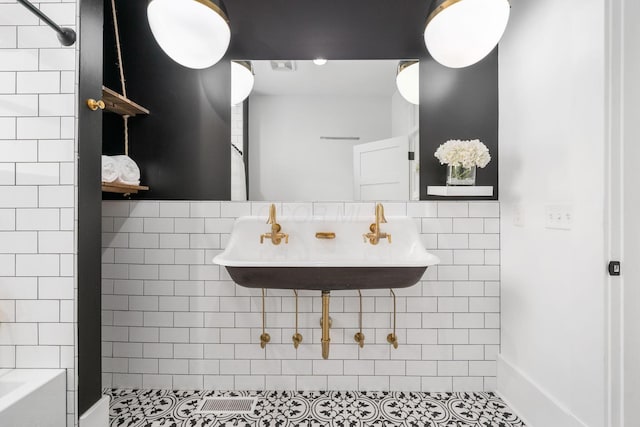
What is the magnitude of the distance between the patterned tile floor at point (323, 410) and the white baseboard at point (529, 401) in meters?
0.05

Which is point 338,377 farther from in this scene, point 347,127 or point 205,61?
point 205,61

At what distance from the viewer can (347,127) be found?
186 centimetres

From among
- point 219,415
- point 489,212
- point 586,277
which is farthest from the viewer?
point 489,212

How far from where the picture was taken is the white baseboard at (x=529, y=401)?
1.38 m

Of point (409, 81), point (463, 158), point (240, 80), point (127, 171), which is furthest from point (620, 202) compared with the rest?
point (127, 171)

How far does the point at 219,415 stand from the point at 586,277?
1.70 metres

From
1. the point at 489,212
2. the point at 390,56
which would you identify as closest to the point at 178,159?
the point at 390,56

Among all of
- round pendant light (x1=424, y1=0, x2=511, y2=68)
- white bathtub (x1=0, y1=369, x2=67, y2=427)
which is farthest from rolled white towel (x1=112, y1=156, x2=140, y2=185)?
round pendant light (x1=424, y1=0, x2=511, y2=68)

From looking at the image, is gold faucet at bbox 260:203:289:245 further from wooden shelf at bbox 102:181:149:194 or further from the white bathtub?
the white bathtub

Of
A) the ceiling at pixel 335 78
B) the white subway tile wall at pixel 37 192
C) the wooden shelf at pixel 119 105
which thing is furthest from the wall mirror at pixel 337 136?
the white subway tile wall at pixel 37 192

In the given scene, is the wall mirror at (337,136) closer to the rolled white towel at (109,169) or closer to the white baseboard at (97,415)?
the rolled white towel at (109,169)

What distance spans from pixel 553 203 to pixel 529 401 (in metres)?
0.93

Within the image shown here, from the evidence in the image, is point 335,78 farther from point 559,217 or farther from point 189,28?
point 559,217

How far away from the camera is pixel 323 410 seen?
1688 mm
